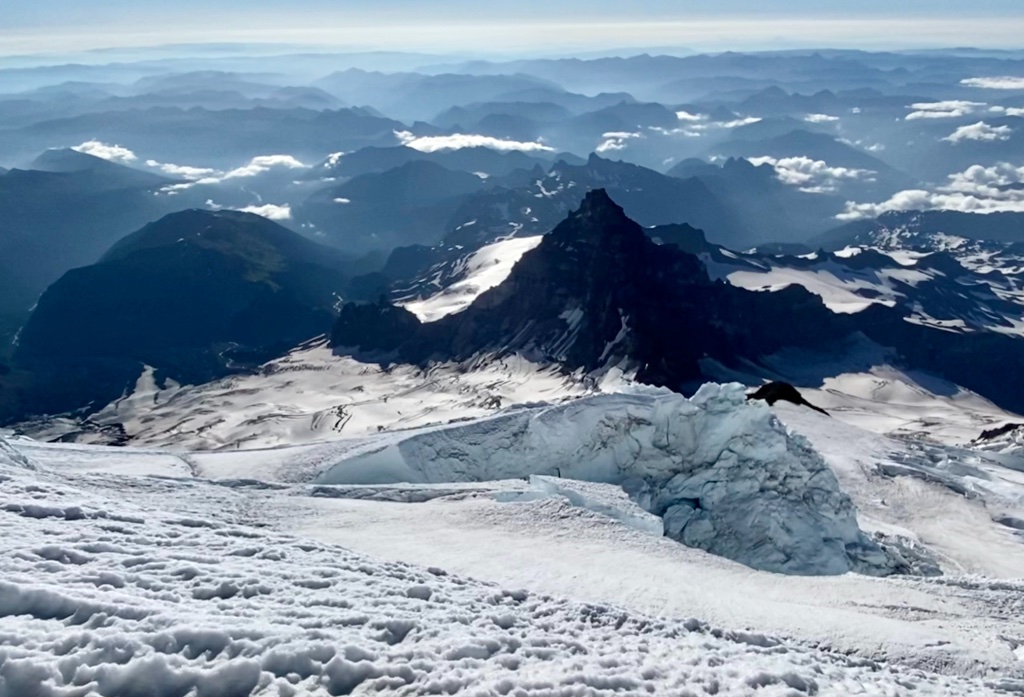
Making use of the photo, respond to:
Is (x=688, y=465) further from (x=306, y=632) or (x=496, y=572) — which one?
(x=306, y=632)

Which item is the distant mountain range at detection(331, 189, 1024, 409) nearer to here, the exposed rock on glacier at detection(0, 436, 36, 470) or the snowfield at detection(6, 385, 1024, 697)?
the snowfield at detection(6, 385, 1024, 697)

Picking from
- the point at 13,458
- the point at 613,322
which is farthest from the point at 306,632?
the point at 613,322

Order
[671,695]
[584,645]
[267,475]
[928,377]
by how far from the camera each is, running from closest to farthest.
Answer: [671,695] < [584,645] < [267,475] < [928,377]

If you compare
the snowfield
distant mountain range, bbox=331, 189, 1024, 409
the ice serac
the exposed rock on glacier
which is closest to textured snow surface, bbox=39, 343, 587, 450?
distant mountain range, bbox=331, 189, 1024, 409

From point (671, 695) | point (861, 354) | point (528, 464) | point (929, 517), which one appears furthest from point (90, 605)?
point (861, 354)

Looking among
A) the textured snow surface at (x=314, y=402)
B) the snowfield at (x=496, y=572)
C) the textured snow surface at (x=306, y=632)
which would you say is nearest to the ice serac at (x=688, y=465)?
the snowfield at (x=496, y=572)

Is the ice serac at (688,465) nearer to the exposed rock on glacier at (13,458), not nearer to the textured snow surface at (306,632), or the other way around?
the exposed rock on glacier at (13,458)

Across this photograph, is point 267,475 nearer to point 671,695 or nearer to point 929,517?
point 671,695

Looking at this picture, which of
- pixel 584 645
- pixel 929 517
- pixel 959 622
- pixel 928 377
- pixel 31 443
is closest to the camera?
pixel 584 645
